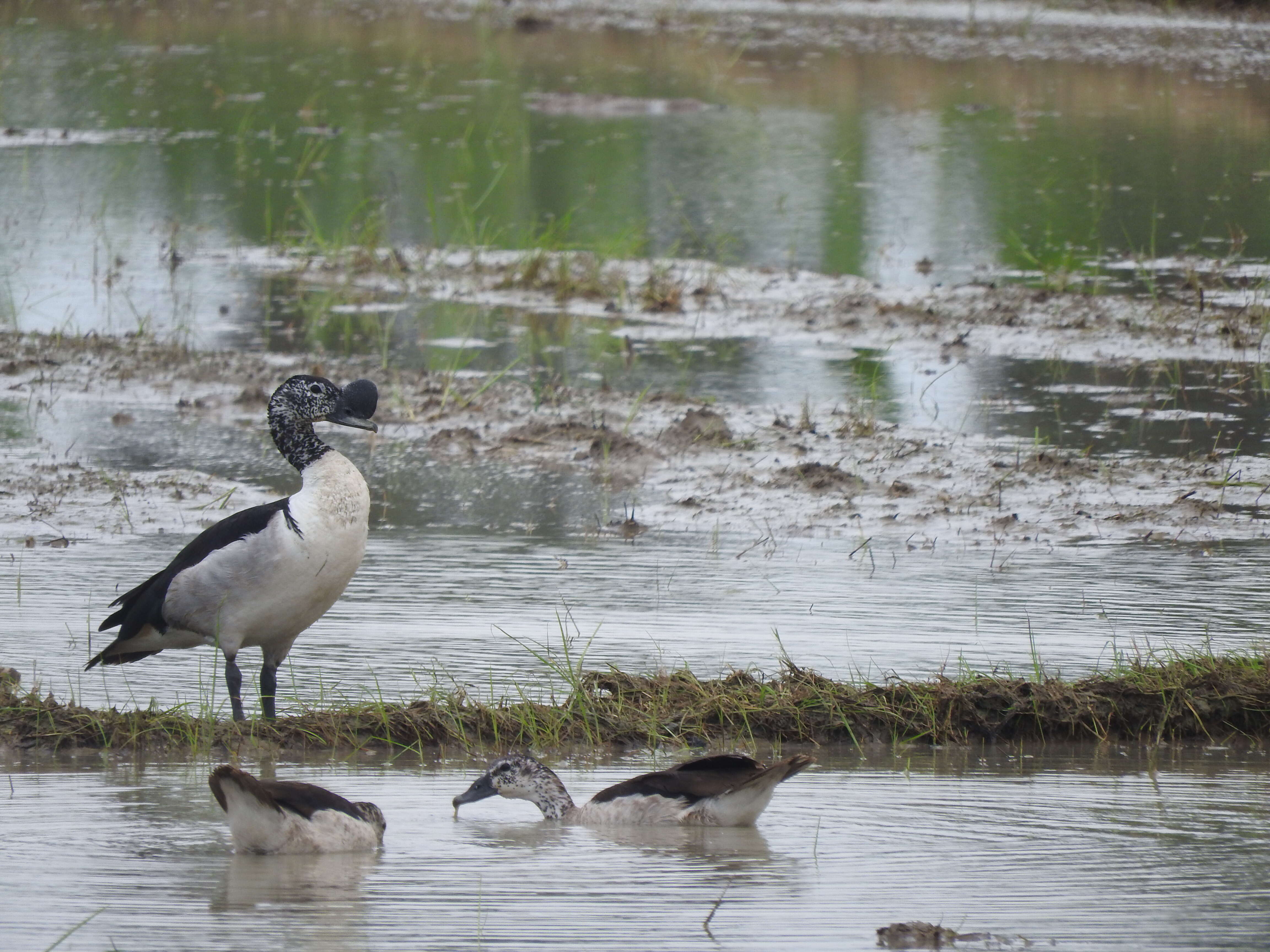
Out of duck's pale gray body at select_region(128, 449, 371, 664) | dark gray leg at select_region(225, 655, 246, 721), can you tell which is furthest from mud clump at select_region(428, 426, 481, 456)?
dark gray leg at select_region(225, 655, 246, 721)

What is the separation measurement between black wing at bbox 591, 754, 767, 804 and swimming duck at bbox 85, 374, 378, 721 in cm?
138

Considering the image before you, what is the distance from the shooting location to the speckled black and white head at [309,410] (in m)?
5.71

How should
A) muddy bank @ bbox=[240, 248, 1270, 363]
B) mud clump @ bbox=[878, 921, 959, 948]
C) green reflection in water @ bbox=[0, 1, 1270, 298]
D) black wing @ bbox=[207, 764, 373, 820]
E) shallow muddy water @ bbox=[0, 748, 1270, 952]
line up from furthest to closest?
green reflection in water @ bbox=[0, 1, 1270, 298], muddy bank @ bbox=[240, 248, 1270, 363], black wing @ bbox=[207, 764, 373, 820], shallow muddy water @ bbox=[0, 748, 1270, 952], mud clump @ bbox=[878, 921, 959, 948]

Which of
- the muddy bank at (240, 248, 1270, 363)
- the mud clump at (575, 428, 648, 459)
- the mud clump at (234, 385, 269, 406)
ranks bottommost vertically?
the mud clump at (575, 428, 648, 459)

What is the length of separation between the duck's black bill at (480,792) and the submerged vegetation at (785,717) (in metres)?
0.58

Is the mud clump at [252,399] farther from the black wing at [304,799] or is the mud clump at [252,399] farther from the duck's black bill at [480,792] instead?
the black wing at [304,799]

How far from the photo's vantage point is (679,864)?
430cm

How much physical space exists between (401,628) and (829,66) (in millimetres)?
16822

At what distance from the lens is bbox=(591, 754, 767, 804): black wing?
4.38 meters

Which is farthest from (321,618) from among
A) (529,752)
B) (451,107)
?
(451,107)

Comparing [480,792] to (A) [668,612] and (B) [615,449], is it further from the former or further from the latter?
(B) [615,449]

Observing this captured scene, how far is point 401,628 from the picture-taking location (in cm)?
624

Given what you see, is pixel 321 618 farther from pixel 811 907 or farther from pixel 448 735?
pixel 811 907

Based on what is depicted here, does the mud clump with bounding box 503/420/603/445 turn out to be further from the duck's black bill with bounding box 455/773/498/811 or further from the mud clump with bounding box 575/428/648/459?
the duck's black bill with bounding box 455/773/498/811
